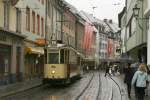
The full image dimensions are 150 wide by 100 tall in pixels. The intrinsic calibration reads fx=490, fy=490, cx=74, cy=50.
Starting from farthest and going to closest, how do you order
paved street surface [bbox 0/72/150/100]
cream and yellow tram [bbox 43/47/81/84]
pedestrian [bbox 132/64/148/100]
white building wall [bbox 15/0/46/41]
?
white building wall [bbox 15/0/46/41], cream and yellow tram [bbox 43/47/81/84], paved street surface [bbox 0/72/150/100], pedestrian [bbox 132/64/148/100]

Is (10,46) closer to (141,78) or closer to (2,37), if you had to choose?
(2,37)

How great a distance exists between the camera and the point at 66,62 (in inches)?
1423

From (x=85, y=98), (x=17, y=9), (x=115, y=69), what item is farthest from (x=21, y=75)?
(x=115, y=69)

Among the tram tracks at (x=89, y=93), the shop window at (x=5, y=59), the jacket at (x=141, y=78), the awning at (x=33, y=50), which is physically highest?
the awning at (x=33, y=50)

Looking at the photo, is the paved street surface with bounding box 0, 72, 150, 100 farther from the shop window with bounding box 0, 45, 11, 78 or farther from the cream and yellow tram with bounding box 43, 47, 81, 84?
the shop window with bounding box 0, 45, 11, 78

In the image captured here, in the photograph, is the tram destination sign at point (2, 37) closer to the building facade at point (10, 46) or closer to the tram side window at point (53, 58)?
the building facade at point (10, 46)

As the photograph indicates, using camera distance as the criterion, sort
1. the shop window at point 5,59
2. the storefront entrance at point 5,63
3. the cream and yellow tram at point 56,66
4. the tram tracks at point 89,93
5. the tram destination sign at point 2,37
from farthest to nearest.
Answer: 1. the shop window at point 5,59
2. the storefront entrance at point 5,63
3. the cream and yellow tram at point 56,66
4. the tram destination sign at point 2,37
5. the tram tracks at point 89,93

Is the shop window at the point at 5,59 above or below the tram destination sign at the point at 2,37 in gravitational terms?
below

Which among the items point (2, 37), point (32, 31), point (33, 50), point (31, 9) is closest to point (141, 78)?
point (2, 37)

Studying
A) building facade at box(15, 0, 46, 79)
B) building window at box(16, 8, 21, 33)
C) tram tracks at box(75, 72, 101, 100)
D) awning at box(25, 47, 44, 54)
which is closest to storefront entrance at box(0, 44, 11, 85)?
building window at box(16, 8, 21, 33)

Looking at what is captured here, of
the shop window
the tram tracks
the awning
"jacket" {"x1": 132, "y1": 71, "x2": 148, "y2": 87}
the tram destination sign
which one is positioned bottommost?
the tram tracks

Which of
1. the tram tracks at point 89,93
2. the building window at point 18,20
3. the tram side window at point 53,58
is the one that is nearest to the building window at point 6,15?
the building window at point 18,20

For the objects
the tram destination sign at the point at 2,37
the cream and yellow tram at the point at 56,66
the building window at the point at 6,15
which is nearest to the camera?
the tram destination sign at the point at 2,37

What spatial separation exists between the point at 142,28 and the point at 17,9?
10.6 m
